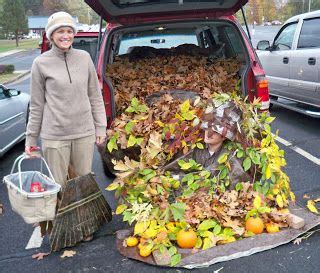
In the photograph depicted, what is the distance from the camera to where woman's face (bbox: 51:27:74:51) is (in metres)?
3.27

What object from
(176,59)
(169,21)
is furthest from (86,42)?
(169,21)

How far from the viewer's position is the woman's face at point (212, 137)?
3821 mm

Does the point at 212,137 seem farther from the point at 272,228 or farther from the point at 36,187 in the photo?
the point at 36,187

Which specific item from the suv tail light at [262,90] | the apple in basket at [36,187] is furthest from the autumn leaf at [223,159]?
the apple in basket at [36,187]

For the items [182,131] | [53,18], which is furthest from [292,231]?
[53,18]

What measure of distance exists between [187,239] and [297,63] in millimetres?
4729

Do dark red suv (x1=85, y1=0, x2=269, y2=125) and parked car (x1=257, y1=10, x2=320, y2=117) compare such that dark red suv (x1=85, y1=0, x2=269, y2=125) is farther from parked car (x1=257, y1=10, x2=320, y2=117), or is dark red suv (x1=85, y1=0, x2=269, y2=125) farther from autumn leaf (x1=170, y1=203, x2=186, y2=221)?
parked car (x1=257, y1=10, x2=320, y2=117)

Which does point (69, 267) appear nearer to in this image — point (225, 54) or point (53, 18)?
point (53, 18)

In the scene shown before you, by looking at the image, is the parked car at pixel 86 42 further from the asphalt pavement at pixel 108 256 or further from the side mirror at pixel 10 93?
the asphalt pavement at pixel 108 256

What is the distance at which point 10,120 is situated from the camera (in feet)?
20.5

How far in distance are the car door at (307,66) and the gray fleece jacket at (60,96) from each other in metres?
4.19

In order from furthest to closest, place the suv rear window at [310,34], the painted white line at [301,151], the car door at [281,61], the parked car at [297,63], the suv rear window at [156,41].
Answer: the car door at [281,61] → the suv rear window at [310,34] → the parked car at [297,63] → the suv rear window at [156,41] → the painted white line at [301,151]

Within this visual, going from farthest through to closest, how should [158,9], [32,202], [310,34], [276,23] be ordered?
[276,23] → [310,34] → [158,9] → [32,202]

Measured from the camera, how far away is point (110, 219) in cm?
387
